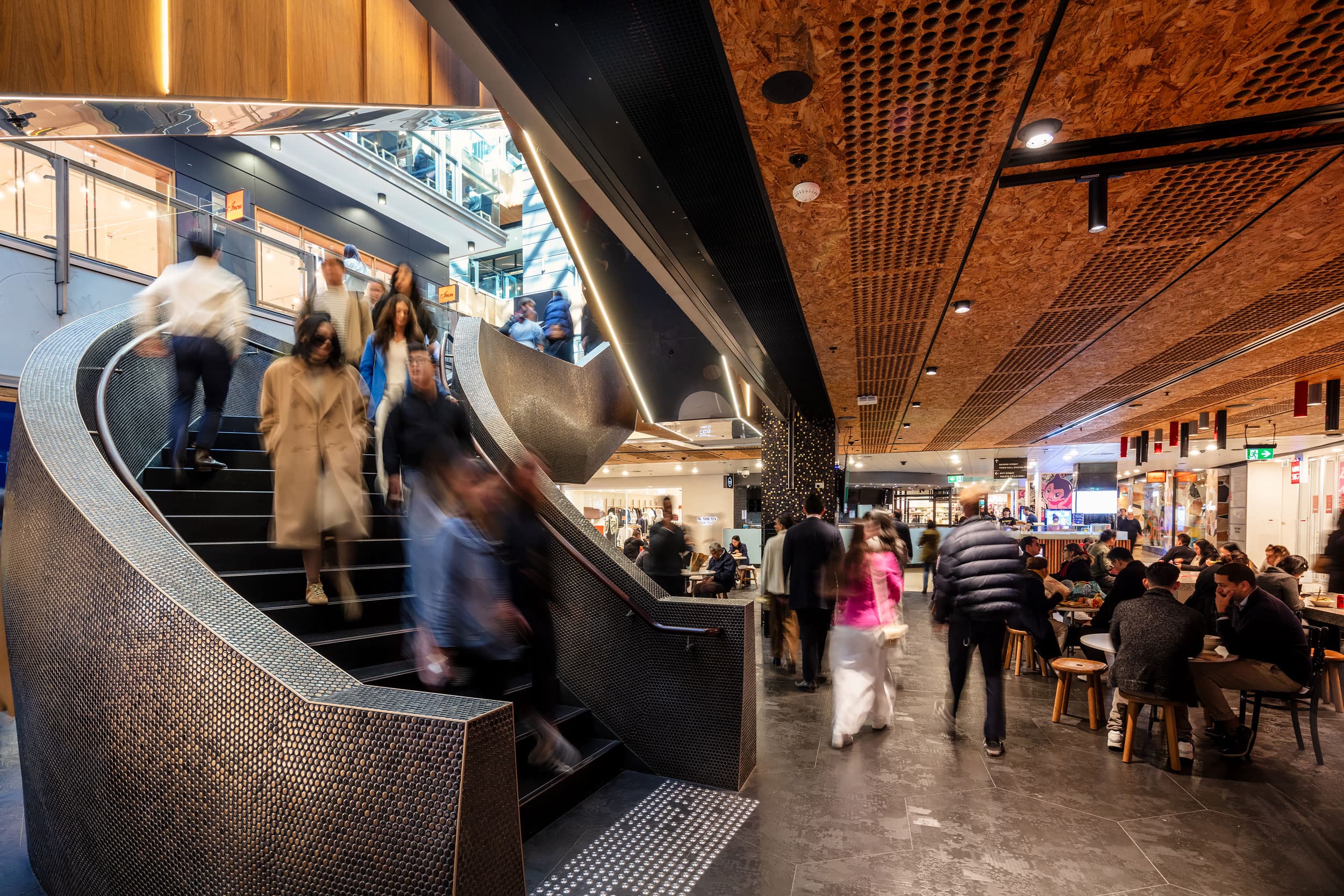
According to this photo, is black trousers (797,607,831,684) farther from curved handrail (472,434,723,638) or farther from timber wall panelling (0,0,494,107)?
timber wall panelling (0,0,494,107)

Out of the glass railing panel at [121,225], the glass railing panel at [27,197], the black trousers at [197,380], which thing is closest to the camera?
the black trousers at [197,380]

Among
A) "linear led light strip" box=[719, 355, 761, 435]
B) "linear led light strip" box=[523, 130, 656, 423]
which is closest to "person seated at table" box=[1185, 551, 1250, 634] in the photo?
"linear led light strip" box=[719, 355, 761, 435]

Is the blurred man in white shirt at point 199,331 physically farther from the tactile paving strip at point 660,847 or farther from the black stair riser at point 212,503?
the tactile paving strip at point 660,847

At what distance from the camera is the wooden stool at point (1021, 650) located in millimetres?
6719

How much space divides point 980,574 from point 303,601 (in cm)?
413

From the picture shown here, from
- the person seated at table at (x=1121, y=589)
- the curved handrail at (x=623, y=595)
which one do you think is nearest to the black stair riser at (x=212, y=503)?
the curved handrail at (x=623, y=595)

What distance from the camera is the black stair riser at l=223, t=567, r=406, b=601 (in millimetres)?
3383

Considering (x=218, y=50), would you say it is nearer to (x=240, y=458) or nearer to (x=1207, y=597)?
(x=240, y=458)

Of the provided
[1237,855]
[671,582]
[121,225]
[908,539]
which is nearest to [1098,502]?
[908,539]

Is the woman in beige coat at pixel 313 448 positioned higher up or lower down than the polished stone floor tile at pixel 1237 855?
higher up

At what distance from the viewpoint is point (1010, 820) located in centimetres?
338

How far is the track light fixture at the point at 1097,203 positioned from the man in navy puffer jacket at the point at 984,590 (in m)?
1.81

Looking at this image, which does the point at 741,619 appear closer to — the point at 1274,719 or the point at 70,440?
the point at 70,440

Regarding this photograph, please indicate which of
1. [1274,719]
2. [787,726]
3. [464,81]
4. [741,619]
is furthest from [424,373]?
[1274,719]
